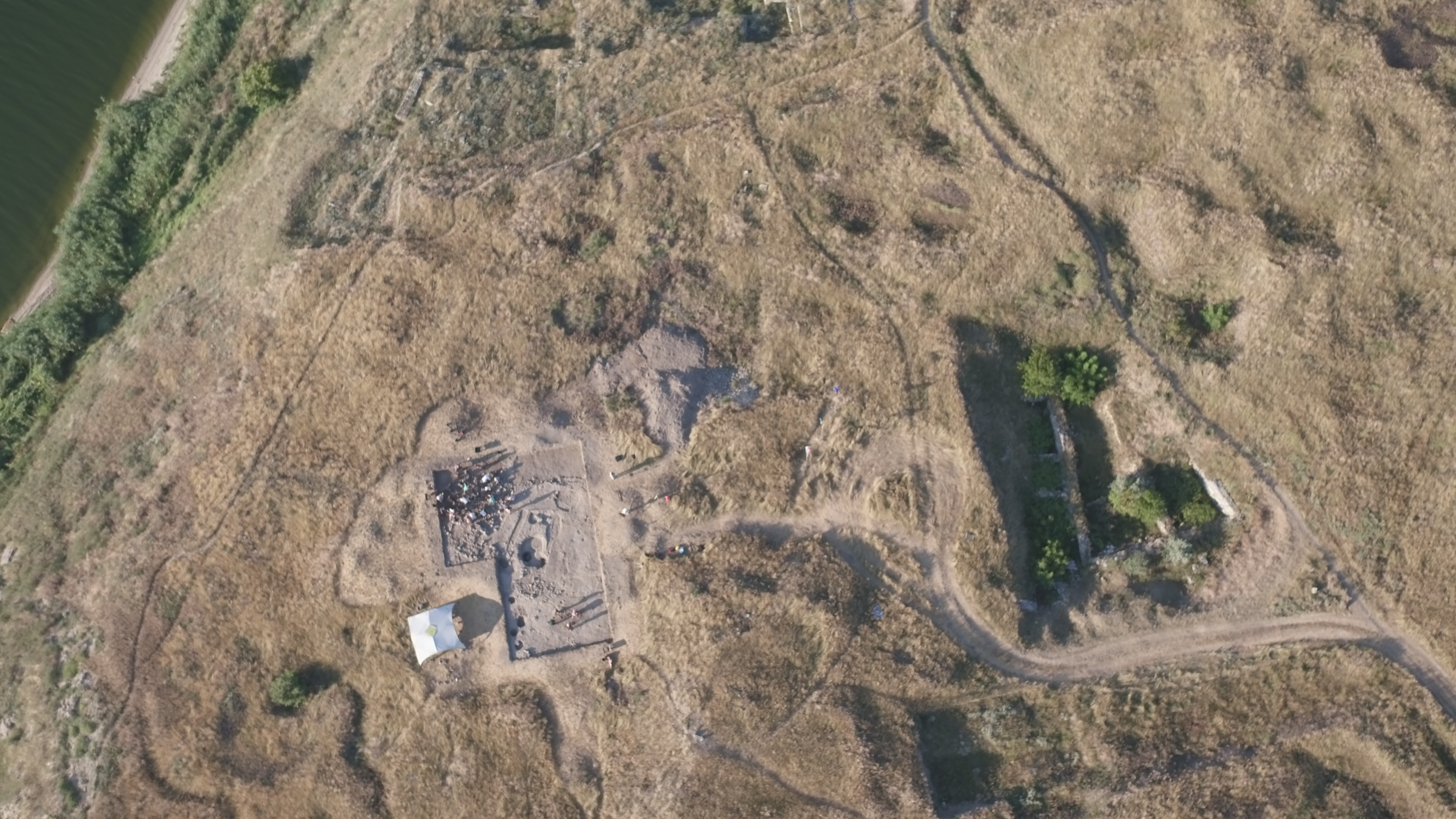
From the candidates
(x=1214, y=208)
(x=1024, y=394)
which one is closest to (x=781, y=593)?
(x=1024, y=394)

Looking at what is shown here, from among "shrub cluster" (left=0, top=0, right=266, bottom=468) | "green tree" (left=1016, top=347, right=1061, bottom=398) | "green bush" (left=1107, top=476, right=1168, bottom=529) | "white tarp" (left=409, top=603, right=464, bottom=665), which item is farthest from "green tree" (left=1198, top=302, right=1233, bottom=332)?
"shrub cluster" (left=0, top=0, right=266, bottom=468)

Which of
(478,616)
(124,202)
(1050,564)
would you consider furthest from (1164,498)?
(124,202)

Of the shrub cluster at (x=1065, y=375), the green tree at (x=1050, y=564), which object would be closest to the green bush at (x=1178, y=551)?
the green tree at (x=1050, y=564)

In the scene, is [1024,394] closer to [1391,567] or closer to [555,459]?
[1391,567]

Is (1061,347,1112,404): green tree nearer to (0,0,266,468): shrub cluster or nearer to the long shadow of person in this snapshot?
the long shadow of person

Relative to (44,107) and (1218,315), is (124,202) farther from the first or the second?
(1218,315)

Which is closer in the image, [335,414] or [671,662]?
[671,662]

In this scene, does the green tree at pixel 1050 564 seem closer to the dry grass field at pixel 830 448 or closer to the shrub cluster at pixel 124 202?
the dry grass field at pixel 830 448
